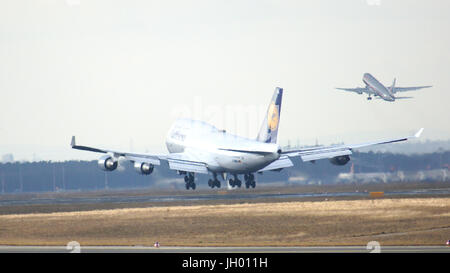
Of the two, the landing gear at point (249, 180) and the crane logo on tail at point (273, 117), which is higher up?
the crane logo on tail at point (273, 117)

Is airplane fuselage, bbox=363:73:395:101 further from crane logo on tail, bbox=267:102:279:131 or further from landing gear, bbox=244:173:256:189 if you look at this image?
crane logo on tail, bbox=267:102:279:131

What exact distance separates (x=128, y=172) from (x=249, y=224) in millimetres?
87958

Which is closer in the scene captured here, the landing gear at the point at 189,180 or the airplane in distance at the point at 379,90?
the landing gear at the point at 189,180

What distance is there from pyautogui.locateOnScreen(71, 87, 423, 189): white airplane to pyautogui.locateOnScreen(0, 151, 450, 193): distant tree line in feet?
39.4

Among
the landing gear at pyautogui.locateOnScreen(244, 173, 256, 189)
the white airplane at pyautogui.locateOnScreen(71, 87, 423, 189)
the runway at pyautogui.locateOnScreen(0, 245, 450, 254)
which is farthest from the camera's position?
the landing gear at pyautogui.locateOnScreen(244, 173, 256, 189)

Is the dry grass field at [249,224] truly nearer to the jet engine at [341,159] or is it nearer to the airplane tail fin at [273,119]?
the jet engine at [341,159]

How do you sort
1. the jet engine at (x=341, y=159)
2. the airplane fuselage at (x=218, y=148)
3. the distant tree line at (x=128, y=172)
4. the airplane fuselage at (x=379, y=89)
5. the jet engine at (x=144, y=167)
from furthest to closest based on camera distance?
the airplane fuselage at (x=379, y=89) < the distant tree line at (x=128, y=172) < the jet engine at (x=144, y=167) < the jet engine at (x=341, y=159) < the airplane fuselage at (x=218, y=148)

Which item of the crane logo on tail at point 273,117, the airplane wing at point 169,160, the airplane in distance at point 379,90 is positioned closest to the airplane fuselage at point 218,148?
the airplane wing at point 169,160

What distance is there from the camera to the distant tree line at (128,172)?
393ft

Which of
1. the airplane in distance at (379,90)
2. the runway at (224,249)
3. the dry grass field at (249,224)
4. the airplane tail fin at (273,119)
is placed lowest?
the runway at (224,249)

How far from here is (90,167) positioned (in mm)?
164125

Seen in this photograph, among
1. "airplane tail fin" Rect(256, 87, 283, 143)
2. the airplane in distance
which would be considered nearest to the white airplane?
"airplane tail fin" Rect(256, 87, 283, 143)

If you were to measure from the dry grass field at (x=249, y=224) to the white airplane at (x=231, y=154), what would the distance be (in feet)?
53.4

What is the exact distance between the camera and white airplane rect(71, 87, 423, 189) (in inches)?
3590
